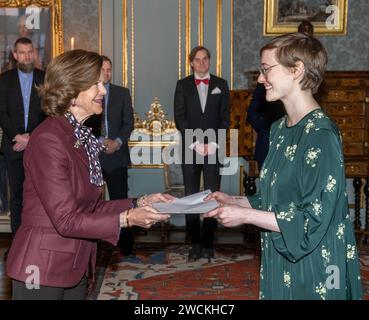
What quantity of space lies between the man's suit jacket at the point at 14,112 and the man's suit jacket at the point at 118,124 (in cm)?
66

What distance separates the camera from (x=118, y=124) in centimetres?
627

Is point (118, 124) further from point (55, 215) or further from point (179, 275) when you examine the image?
point (55, 215)

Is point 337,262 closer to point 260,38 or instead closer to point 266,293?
point 266,293

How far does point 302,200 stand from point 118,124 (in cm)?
396

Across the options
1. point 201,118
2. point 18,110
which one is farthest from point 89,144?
point 201,118

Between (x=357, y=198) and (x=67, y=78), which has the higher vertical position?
(x=67, y=78)

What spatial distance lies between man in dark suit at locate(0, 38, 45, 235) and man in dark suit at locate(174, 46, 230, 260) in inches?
55.4

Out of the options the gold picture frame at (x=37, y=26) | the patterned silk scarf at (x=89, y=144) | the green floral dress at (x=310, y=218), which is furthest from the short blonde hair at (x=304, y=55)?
the gold picture frame at (x=37, y=26)

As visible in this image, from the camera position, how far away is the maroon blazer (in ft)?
8.56

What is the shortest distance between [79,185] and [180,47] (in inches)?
218

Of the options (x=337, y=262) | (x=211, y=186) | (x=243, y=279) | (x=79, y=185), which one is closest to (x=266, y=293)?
(x=337, y=262)

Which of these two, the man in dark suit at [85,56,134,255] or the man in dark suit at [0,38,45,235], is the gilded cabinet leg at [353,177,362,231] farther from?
the man in dark suit at [0,38,45,235]

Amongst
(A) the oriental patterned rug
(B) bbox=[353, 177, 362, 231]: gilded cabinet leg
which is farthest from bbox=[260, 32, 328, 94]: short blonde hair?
(B) bbox=[353, 177, 362, 231]: gilded cabinet leg

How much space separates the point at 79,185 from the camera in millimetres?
2723
